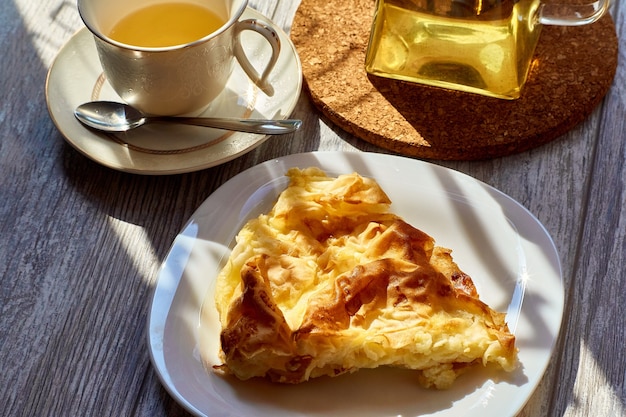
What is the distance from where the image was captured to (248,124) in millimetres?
1452

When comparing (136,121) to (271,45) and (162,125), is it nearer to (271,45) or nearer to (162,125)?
(162,125)

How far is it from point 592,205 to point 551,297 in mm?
308

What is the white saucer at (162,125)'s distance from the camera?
143 cm

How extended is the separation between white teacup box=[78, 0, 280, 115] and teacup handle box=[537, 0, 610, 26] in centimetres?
52

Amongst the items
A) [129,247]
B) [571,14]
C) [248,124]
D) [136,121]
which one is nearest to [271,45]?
[248,124]

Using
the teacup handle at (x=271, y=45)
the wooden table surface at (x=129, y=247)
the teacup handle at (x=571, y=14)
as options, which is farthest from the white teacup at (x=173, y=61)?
the teacup handle at (x=571, y=14)

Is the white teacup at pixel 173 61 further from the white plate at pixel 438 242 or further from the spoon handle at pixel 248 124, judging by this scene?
the white plate at pixel 438 242

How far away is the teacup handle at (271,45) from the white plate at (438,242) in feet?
0.70

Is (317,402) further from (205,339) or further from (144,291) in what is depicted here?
(144,291)

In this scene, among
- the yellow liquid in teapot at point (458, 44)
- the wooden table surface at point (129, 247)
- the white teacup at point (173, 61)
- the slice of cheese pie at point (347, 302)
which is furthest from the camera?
the yellow liquid in teapot at point (458, 44)

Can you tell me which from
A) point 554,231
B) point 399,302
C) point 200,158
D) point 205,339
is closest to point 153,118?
point 200,158

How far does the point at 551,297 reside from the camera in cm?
120

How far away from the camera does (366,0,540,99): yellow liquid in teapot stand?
1.49 metres

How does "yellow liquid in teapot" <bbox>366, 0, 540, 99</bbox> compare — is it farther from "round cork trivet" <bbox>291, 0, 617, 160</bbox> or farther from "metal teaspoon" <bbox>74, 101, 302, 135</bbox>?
"metal teaspoon" <bbox>74, 101, 302, 135</bbox>
